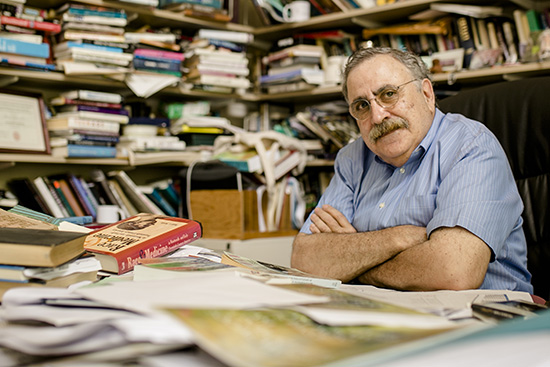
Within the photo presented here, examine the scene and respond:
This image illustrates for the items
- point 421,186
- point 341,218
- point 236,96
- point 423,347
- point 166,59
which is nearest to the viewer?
point 423,347

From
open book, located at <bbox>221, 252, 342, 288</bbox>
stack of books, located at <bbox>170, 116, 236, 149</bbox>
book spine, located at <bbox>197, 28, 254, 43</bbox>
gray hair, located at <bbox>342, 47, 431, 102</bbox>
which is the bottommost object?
open book, located at <bbox>221, 252, 342, 288</bbox>

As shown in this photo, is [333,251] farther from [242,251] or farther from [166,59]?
[166,59]

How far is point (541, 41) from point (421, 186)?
1151mm

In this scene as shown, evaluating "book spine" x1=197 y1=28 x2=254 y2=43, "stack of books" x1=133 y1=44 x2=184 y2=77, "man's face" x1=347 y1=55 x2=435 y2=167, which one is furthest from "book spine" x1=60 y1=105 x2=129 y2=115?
"man's face" x1=347 y1=55 x2=435 y2=167

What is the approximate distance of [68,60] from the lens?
2268 millimetres

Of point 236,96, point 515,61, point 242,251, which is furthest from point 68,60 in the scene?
point 515,61

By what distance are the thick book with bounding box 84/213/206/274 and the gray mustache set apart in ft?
2.26

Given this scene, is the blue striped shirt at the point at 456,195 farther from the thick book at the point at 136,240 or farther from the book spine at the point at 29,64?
the book spine at the point at 29,64

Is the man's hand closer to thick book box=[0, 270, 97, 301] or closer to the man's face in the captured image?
the man's face

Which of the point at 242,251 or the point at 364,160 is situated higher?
the point at 364,160

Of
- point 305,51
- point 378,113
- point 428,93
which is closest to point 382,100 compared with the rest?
point 378,113

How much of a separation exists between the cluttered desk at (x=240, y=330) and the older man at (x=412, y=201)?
2.10ft

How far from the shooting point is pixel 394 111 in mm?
1450

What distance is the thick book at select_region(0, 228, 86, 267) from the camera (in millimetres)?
615
